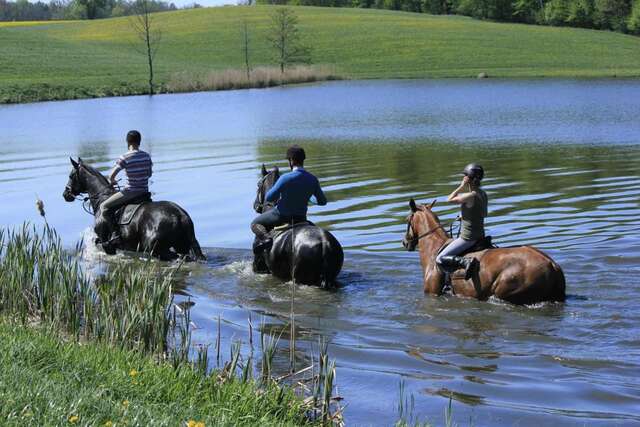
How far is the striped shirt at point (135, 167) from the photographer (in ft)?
52.3

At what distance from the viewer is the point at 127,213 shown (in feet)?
53.7

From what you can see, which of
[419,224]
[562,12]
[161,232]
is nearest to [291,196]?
[419,224]

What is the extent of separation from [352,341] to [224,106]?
47084 mm

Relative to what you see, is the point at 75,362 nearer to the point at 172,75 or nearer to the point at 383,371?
the point at 383,371

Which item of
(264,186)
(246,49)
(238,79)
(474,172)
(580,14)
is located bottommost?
(264,186)

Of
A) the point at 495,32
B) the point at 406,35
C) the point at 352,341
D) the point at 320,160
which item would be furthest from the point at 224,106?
the point at 495,32

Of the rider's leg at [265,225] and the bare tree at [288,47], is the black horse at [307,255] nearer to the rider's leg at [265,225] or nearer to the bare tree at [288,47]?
the rider's leg at [265,225]

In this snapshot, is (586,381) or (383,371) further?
(383,371)

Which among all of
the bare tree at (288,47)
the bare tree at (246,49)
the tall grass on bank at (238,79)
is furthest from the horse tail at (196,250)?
the bare tree at (288,47)

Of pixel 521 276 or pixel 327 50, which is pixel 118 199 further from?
pixel 327 50

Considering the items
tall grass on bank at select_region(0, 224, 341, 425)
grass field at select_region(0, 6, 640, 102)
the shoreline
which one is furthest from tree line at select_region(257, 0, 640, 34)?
tall grass on bank at select_region(0, 224, 341, 425)

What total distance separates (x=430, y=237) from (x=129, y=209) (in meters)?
5.89

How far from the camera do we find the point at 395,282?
45.2ft

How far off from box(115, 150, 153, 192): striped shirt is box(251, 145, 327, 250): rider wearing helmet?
108 inches
